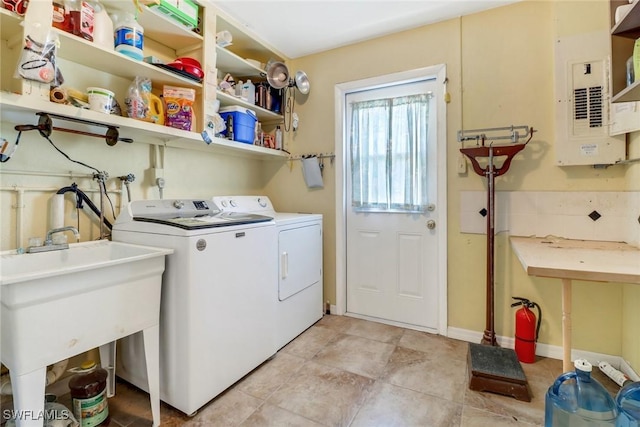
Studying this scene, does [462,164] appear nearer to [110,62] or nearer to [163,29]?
[163,29]

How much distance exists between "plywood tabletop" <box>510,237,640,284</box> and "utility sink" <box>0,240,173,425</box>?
67.8 inches

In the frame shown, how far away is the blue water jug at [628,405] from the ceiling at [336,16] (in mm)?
2405

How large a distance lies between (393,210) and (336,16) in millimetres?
1612

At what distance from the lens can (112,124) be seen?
155cm

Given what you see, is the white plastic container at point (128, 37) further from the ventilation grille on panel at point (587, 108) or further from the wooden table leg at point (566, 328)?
the ventilation grille on panel at point (587, 108)

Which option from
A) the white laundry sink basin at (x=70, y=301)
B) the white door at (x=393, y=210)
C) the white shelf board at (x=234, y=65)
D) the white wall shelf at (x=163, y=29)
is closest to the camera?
the white laundry sink basin at (x=70, y=301)

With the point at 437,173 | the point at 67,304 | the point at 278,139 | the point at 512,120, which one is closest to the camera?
the point at 67,304

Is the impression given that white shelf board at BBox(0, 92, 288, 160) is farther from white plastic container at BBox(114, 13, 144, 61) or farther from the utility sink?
the utility sink

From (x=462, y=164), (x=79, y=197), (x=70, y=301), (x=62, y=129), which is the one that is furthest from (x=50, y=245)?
(x=462, y=164)

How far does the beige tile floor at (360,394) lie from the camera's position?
4.97 ft

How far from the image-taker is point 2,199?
1.45 m

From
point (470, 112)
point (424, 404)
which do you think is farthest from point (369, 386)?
point (470, 112)

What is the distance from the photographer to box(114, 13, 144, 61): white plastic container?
165 cm

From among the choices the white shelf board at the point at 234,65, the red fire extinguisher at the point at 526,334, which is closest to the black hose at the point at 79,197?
the white shelf board at the point at 234,65
